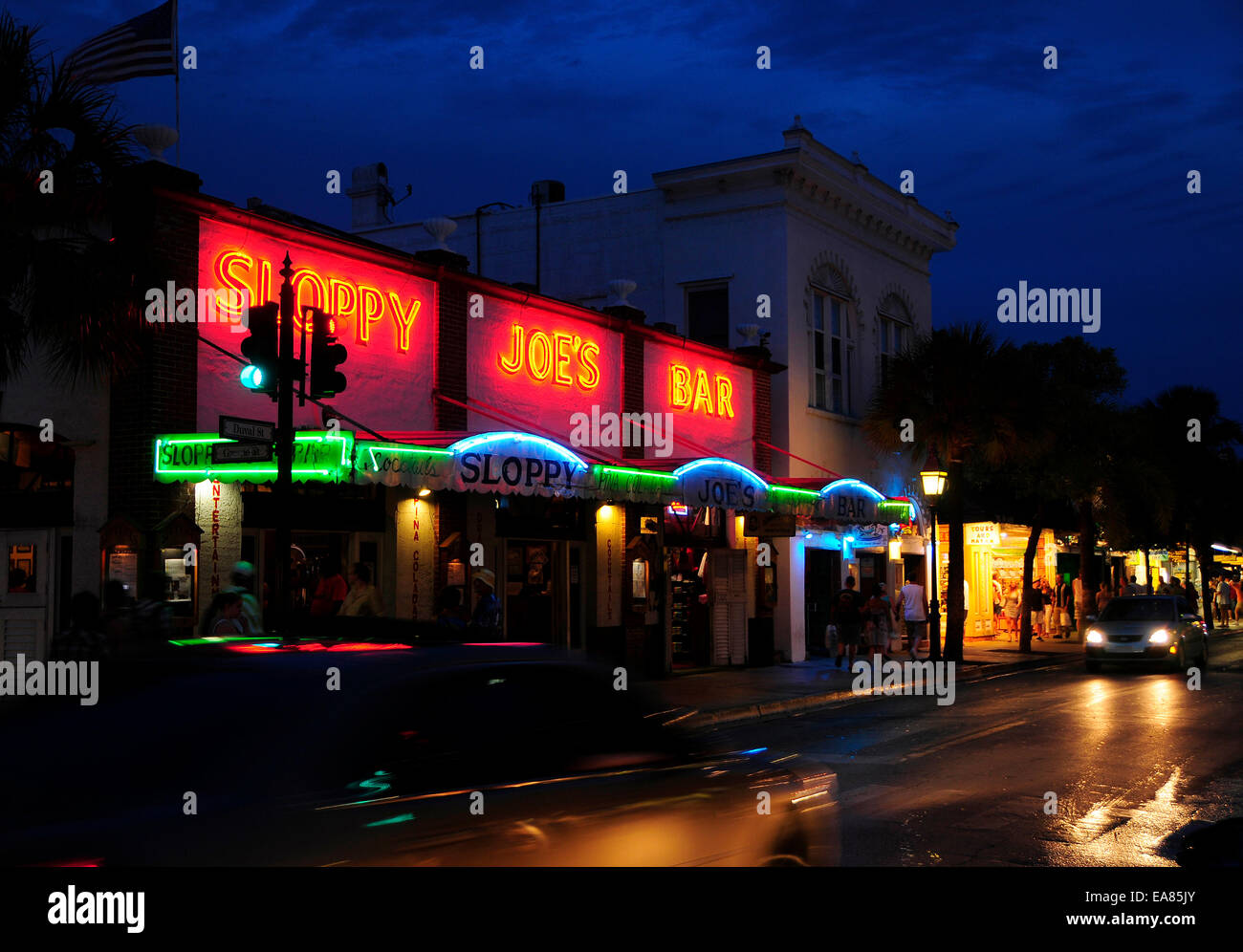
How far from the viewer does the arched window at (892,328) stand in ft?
100

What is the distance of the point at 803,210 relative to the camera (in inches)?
1064

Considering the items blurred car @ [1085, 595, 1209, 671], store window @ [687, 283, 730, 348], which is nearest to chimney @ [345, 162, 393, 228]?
store window @ [687, 283, 730, 348]

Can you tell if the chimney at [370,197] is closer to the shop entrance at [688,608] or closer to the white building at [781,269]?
the white building at [781,269]

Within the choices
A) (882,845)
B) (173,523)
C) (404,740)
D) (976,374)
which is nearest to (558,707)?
(404,740)

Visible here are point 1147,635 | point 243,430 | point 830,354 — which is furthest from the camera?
point 830,354

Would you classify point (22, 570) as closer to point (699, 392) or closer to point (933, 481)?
point (699, 392)

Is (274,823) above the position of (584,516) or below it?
below

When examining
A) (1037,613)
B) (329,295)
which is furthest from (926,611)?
(329,295)

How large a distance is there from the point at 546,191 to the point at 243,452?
61.4ft

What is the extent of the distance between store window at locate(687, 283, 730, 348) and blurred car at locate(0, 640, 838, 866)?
73.0 ft

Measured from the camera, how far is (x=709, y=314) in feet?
89.6
